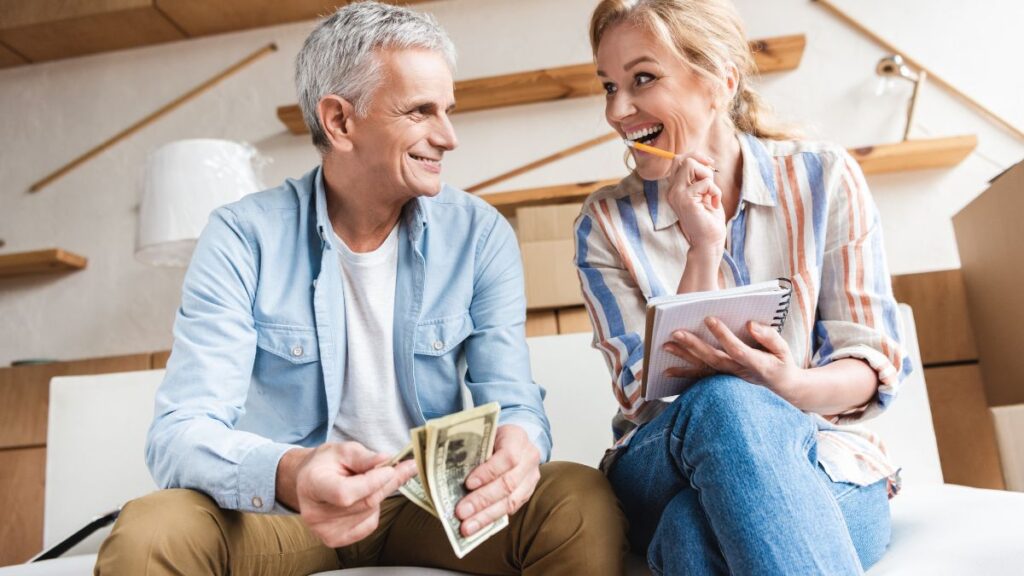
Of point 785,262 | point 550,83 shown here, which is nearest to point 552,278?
point 550,83

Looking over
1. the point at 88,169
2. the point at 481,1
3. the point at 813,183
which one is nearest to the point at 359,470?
the point at 813,183

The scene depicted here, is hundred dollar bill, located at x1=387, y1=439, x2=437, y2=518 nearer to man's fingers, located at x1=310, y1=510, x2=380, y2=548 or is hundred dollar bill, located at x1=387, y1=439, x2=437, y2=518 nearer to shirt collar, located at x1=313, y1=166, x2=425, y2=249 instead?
man's fingers, located at x1=310, y1=510, x2=380, y2=548

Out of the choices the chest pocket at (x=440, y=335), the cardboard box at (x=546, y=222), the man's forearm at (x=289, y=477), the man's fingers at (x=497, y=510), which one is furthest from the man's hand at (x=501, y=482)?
the cardboard box at (x=546, y=222)

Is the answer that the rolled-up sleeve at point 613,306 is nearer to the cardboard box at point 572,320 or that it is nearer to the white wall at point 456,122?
the cardboard box at point 572,320

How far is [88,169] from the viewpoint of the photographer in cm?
313

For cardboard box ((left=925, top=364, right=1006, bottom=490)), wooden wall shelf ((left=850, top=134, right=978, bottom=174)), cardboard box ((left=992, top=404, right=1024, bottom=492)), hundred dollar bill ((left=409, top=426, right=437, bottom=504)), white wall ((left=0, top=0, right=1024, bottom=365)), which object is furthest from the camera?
white wall ((left=0, top=0, right=1024, bottom=365))

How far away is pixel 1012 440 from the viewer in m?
1.65

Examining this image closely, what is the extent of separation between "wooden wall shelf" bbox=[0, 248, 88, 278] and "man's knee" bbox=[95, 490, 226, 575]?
2.14 m

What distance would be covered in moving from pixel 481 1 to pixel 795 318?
2.03 meters

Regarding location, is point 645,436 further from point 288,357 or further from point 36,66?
point 36,66

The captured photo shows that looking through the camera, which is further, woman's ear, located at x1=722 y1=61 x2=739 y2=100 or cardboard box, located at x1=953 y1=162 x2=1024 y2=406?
cardboard box, located at x1=953 y1=162 x2=1024 y2=406

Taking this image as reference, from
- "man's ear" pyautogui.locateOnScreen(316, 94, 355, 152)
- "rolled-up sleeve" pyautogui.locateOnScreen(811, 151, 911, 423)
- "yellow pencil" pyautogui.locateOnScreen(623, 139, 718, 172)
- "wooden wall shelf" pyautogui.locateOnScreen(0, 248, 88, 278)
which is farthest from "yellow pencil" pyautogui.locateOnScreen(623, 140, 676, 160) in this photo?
"wooden wall shelf" pyautogui.locateOnScreen(0, 248, 88, 278)

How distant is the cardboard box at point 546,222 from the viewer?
2340 millimetres

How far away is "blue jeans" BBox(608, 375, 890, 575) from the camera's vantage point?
0.94m
